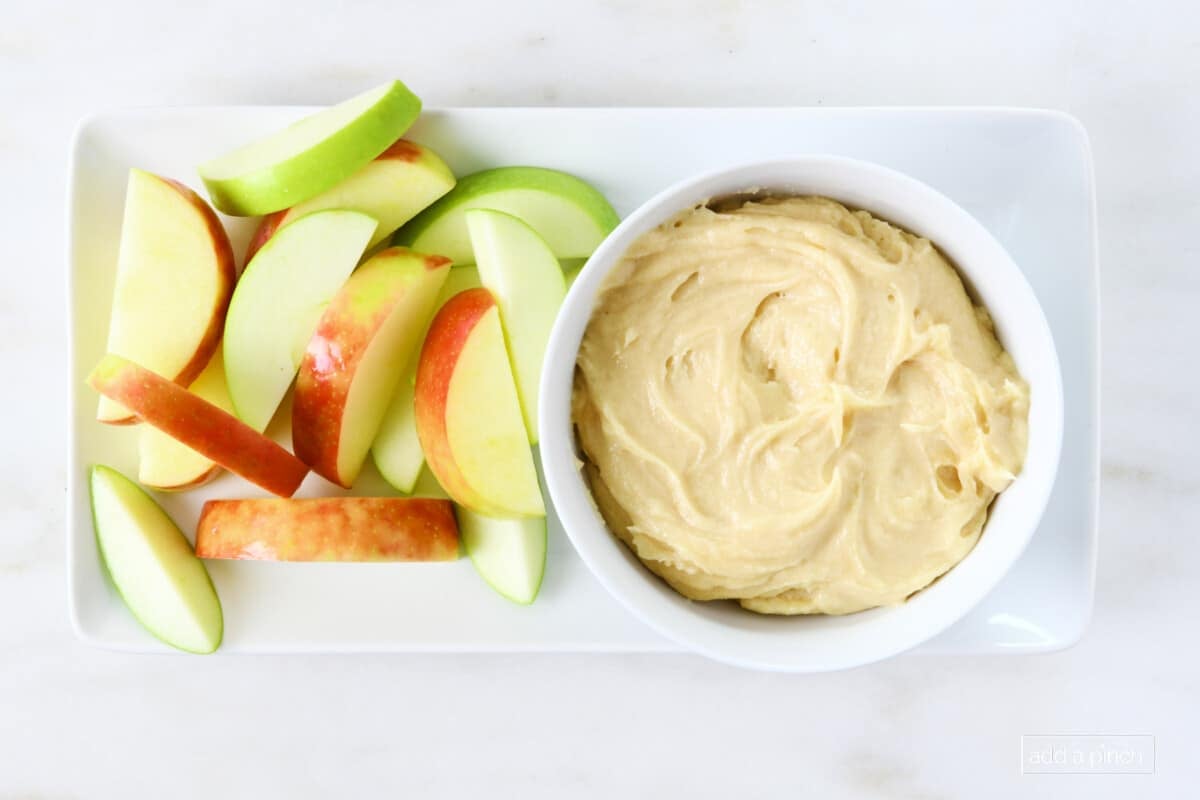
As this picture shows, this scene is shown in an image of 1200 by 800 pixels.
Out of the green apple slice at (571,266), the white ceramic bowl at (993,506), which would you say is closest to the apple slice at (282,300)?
the green apple slice at (571,266)

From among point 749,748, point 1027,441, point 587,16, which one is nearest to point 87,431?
point 587,16

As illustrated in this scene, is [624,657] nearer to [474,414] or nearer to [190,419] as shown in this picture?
[474,414]

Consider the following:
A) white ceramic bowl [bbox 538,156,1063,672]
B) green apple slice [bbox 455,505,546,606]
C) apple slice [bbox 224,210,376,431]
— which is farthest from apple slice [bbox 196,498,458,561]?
white ceramic bowl [bbox 538,156,1063,672]

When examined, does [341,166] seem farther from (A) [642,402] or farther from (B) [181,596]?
(B) [181,596]

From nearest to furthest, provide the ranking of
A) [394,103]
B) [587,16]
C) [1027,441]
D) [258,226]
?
[1027,441] → [394,103] → [258,226] → [587,16]

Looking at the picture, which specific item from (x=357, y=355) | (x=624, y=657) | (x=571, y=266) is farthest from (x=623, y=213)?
(x=624, y=657)

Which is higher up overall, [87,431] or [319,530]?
[87,431]
